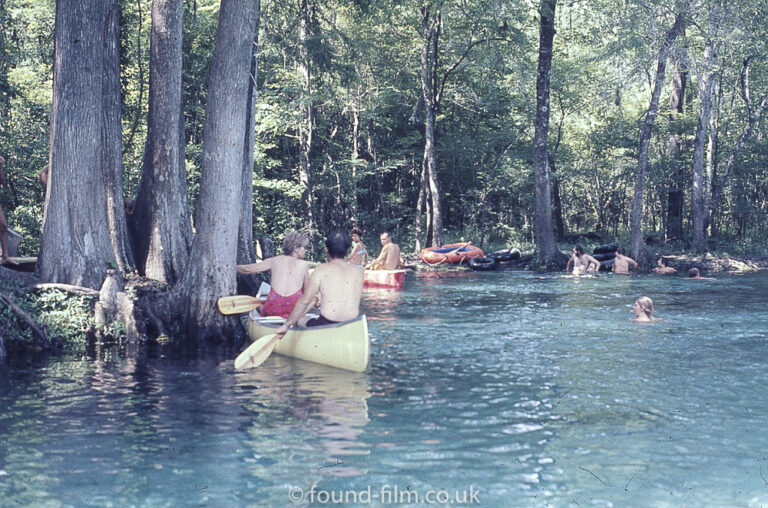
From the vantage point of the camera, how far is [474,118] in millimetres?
37219

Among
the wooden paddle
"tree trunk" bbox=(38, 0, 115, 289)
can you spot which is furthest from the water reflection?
"tree trunk" bbox=(38, 0, 115, 289)

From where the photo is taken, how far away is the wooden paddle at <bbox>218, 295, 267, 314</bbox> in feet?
36.8

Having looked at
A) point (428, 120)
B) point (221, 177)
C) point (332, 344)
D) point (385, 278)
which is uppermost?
point (428, 120)

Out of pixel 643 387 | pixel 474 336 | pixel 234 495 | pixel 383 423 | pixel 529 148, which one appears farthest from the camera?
pixel 529 148

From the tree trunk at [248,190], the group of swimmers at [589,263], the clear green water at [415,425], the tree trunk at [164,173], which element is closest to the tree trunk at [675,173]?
the group of swimmers at [589,263]

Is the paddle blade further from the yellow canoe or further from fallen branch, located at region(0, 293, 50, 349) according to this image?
fallen branch, located at region(0, 293, 50, 349)

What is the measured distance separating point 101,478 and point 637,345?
827 cm

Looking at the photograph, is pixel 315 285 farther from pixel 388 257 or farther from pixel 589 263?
pixel 589 263

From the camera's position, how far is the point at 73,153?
12.1 metres

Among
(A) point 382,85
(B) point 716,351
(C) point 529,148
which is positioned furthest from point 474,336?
(C) point 529,148

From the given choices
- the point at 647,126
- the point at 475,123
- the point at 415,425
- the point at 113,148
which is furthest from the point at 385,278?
the point at 475,123

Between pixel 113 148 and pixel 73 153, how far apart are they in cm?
190

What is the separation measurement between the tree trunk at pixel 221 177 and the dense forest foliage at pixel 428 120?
81.9 inches

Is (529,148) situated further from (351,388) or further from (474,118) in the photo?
(351,388)
